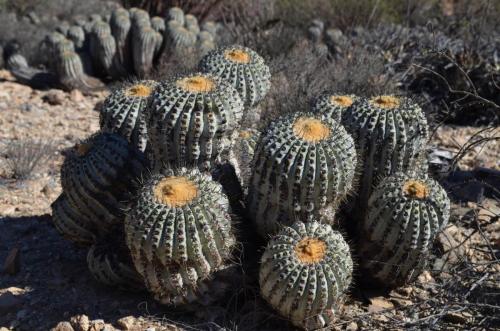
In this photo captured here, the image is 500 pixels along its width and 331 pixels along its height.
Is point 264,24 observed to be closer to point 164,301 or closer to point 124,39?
point 124,39

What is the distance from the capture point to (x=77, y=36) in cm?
982

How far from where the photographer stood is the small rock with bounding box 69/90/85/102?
8.80 m

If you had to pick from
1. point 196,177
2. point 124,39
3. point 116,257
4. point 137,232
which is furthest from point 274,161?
point 124,39

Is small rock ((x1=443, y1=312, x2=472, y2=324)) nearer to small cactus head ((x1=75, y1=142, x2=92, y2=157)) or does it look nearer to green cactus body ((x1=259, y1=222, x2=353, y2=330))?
green cactus body ((x1=259, y1=222, x2=353, y2=330))

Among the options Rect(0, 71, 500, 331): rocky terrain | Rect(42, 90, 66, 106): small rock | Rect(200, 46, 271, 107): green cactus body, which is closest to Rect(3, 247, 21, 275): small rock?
Rect(0, 71, 500, 331): rocky terrain

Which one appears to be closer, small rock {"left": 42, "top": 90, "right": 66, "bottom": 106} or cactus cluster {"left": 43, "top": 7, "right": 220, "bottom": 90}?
small rock {"left": 42, "top": 90, "right": 66, "bottom": 106}

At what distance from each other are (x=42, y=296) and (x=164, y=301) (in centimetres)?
103

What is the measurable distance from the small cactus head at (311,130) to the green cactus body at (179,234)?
63cm

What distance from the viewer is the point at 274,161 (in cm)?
413

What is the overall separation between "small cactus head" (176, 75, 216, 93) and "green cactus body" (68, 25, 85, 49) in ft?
18.7

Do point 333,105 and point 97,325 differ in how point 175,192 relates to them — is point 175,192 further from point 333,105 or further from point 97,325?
point 333,105

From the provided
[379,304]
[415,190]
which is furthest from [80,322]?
[415,190]

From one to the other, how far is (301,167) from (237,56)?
162 centimetres

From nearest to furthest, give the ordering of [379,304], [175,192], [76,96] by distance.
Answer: [175,192] < [379,304] < [76,96]
